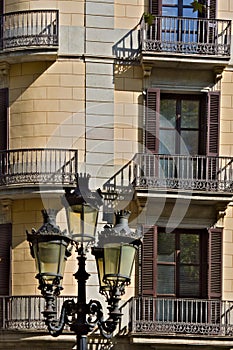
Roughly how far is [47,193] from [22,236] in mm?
1310

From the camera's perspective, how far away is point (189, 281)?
30.4 meters

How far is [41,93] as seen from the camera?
30.4 meters

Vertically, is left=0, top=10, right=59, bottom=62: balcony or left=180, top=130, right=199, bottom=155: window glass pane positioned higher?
left=0, top=10, right=59, bottom=62: balcony

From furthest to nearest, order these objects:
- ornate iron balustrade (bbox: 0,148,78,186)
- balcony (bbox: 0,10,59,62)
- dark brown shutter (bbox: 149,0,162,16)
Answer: dark brown shutter (bbox: 149,0,162,16) < balcony (bbox: 0,10,59,62) < ornate iron balustrade (bbox: 0,148,78,186)

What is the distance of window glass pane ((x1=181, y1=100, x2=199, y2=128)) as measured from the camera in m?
30.8

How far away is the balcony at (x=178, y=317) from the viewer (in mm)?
29422

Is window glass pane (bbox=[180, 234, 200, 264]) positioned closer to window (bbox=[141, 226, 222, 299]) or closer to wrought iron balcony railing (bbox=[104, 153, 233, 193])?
window (bbox=[141, 226, 222, 299])

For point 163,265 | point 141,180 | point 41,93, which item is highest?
point 41,93

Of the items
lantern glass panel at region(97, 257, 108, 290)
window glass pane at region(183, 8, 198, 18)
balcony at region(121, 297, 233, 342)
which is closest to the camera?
lantern glass panel at region(97, 257, 108, 290)

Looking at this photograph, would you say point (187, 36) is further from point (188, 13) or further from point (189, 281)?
point (189, 281)

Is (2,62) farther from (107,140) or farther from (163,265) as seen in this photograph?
(163,265)

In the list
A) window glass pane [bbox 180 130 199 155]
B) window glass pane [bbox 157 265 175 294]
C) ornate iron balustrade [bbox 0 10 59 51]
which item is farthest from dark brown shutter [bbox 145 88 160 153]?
window glass pane [bbox 157 265 175 294]

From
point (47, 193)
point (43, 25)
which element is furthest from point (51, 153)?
point (43, 25)

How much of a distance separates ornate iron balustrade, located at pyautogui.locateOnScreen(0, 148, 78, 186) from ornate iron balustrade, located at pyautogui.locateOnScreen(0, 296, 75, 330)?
102 inches
